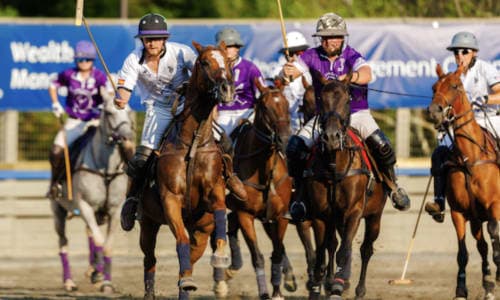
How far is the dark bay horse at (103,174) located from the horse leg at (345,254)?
5.26 metres

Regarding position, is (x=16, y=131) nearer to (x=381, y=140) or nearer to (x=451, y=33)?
(x=451, y=33)

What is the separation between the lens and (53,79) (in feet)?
67.4

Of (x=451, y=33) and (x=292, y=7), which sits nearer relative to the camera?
(x=451, y=33)

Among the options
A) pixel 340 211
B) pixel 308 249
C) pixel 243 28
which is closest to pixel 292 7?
pixel 243 28

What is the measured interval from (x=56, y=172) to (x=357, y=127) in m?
5.94

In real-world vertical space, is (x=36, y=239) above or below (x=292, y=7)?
below

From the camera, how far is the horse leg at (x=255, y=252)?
1595 cm

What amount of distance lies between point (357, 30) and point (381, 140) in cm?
700

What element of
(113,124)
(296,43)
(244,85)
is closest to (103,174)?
(113,124)

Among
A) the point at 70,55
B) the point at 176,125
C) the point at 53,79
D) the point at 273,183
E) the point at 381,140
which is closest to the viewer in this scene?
the point at 176,125

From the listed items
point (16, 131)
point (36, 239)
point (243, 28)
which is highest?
point (243, 28)

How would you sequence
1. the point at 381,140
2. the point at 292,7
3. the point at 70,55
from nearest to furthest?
the point at 381,140 → the point at 70,55 → the point at 292,7

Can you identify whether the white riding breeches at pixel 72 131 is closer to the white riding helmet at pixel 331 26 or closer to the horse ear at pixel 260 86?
the horse ear at pixel 260 86

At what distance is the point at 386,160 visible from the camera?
15539mm
